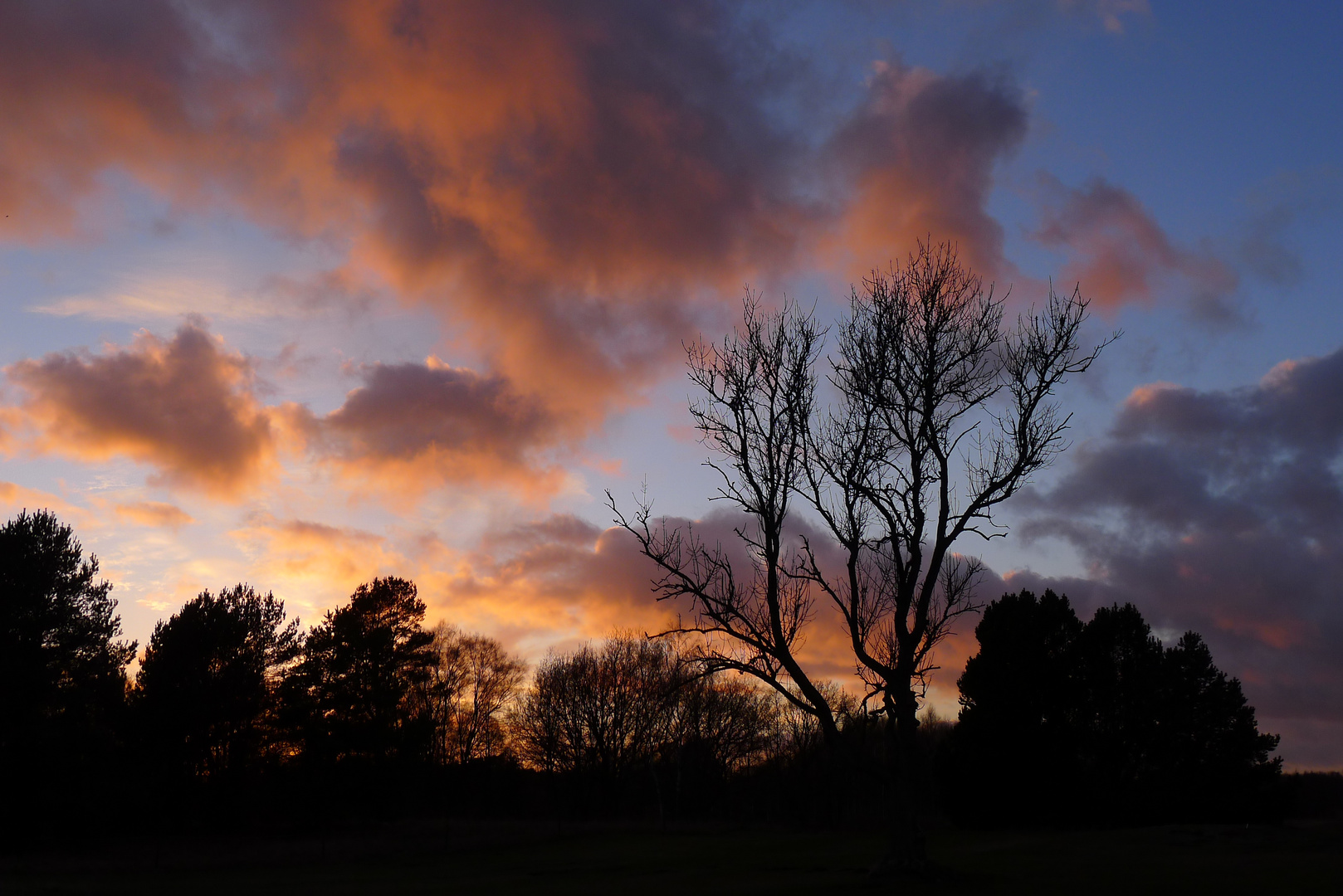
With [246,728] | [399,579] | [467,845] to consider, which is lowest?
[467,845]

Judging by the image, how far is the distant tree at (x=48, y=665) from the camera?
114 feet

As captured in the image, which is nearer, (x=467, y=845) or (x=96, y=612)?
(x=96, y=612)

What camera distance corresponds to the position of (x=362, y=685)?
50.3m

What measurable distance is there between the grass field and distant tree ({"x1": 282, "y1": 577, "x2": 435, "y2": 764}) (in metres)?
4.75

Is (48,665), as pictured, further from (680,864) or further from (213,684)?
(680,864)

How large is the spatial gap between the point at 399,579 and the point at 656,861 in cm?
2616

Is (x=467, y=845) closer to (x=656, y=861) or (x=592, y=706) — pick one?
(x=656, y=861)

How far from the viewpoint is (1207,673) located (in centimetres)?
5091

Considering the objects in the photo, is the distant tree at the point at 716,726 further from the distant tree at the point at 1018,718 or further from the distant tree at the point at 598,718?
the distant tree at the point at 1018,718

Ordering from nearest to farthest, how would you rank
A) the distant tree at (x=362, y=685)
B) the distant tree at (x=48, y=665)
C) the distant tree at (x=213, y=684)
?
the distant tree at (x=48, y=665), the distant tree at (x=213, y=684), the distant tree at (x=362, y=685)

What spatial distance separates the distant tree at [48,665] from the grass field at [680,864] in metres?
3.32

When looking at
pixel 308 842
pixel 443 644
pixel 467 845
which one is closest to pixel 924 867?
pixel 467 845

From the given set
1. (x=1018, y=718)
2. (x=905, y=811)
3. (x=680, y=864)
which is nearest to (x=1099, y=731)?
(x=1018, y=718)

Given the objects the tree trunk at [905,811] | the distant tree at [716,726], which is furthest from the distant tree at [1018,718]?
the tree trunk at [905,811]
